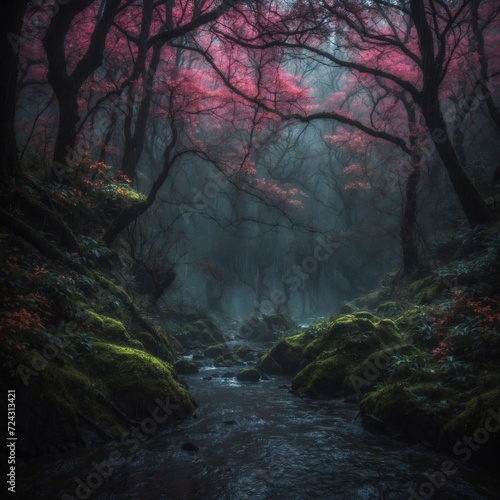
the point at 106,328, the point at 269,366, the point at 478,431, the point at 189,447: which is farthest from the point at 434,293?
the point at 106,328

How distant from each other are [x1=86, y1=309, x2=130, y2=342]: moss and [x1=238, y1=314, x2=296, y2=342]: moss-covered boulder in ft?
36.4

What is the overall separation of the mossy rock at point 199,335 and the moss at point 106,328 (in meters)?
7.29

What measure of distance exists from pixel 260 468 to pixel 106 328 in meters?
4.06

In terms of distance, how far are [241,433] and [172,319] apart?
36.9 feet

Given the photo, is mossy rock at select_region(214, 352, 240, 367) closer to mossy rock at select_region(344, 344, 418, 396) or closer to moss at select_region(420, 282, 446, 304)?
mossy rock at select_region(344, 344, 418, 396)

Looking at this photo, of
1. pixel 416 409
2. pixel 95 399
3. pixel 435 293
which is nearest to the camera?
pixel 95 399

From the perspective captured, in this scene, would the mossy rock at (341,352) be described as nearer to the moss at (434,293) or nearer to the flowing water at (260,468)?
the flowing water at (260,468)

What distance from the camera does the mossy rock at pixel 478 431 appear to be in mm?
4086

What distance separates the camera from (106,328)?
6.84m

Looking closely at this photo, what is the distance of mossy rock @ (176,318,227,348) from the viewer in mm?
14547

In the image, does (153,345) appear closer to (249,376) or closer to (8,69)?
(249,376)

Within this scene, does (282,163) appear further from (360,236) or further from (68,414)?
(68,414)

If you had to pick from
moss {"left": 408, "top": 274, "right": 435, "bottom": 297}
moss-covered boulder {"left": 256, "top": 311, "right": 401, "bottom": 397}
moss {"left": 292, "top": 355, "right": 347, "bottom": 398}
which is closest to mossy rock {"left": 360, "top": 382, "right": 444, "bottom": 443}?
moss-covered boulder {"left": 256, "top": 311, "right": 401, "bottom": 397}

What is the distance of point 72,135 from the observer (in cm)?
920
